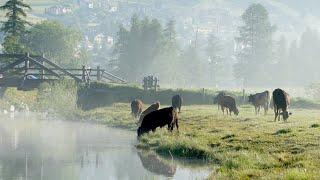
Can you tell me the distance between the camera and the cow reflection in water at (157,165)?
→ 85.6 ft

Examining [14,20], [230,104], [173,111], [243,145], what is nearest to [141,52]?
[14,20]

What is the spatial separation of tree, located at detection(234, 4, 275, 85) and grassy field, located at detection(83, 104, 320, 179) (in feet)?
350

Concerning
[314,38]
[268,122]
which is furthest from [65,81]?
[314,38]

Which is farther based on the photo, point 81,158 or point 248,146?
point 81,158

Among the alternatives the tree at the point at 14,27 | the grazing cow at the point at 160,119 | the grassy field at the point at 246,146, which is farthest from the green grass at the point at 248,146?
the tree at the point at 14,27

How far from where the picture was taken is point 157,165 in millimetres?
27906

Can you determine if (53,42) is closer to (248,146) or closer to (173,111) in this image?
(173,111)

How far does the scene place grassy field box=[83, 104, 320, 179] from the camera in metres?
22.1

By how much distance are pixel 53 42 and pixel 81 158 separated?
97420mm

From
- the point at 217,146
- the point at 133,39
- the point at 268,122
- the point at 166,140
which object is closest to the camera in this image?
the point at 217,146

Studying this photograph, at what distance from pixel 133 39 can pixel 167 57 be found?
889 centimetres

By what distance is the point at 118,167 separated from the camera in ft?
90.9

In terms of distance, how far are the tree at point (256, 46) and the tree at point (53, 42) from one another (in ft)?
137

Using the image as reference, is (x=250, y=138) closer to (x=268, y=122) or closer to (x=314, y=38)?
(x=268, y=122)
